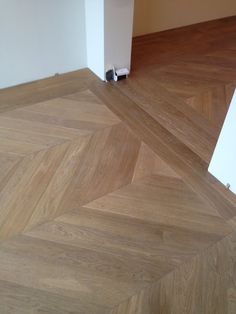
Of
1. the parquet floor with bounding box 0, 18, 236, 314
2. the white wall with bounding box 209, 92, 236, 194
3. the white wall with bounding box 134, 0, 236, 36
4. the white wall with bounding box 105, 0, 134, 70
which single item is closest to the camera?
the parquet floor with bounding box 0, 18, 236, 314

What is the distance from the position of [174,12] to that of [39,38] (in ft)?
4.71

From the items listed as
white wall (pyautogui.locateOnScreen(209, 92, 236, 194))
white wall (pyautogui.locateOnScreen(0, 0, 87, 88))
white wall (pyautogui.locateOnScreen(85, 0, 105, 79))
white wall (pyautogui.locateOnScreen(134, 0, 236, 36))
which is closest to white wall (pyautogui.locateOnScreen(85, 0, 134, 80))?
white wall (pyautogui.locateOnScreen(85, 0, 105, 79))

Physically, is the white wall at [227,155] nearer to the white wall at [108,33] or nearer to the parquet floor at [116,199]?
the parquet floor at [116,199]

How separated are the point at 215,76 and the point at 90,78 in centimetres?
100

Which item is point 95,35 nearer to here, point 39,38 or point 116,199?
point 39,38

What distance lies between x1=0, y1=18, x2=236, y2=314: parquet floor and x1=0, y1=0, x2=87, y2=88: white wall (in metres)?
0.11

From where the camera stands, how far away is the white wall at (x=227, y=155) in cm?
137

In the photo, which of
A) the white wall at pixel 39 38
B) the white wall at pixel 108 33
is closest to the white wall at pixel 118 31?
the white wall at pixel 108 33

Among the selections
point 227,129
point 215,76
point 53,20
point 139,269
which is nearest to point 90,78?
point 53,20

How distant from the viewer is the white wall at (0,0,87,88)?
1.97m

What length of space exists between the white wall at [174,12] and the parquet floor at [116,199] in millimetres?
735

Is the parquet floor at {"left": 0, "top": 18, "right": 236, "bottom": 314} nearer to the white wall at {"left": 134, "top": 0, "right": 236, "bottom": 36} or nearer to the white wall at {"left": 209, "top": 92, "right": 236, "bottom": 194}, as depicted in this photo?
the white wall at {"left": 209, "top": 92, "right": 236, "bottom": 194}

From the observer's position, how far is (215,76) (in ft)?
7.77

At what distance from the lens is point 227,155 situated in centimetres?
146
